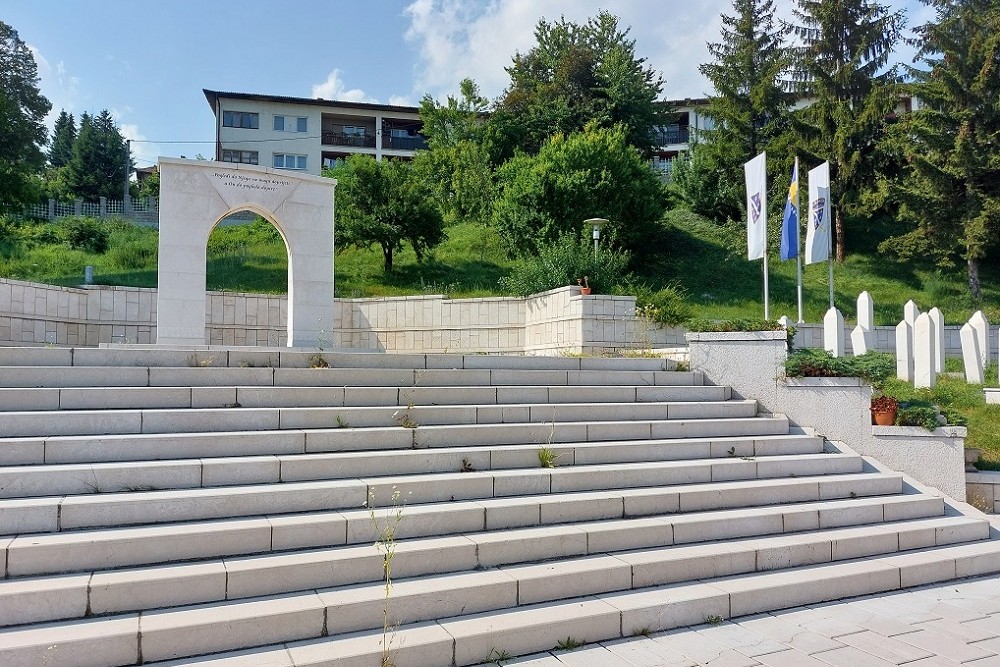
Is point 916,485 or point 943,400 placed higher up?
point 943,400

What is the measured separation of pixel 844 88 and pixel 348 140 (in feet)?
99.7

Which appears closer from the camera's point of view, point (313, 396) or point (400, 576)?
point (400, 576)

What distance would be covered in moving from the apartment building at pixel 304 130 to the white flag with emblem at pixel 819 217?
33.2m

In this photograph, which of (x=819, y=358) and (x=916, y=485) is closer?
(x=916, y=485)

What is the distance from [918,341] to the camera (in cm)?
1196

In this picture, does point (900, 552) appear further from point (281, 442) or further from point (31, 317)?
point (31, 317)

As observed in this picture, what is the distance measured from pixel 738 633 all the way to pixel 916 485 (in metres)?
3.99

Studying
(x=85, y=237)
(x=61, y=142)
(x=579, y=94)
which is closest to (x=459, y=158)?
(x=579, y=94)

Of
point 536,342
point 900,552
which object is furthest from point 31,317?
point 900,552

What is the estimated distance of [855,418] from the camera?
8086 mm

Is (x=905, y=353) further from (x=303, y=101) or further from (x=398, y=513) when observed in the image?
(x=303, y=101)

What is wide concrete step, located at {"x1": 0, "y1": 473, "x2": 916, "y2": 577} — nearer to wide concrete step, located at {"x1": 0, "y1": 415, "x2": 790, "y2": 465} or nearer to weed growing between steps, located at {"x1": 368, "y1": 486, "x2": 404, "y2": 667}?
weed growing between steps, located at {"x1": 368, "y1": 486, "x2": 404, "y2": 667}

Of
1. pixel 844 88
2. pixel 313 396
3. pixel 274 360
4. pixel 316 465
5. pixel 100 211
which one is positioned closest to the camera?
pixel 316 465

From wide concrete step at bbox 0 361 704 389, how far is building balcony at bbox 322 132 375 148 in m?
40.3
